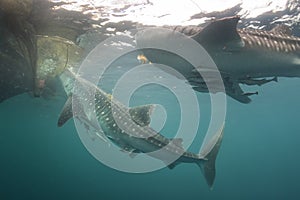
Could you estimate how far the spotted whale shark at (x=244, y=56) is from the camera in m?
5.04

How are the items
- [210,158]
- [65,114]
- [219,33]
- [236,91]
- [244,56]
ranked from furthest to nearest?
[210,158]
[65,114]
[236,91]
[244,56]
[219,33]

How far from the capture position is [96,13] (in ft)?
39.8

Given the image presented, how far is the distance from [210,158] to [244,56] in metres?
4.22

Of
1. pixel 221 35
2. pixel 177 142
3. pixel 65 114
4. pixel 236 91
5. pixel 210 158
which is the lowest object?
pixel 210 158

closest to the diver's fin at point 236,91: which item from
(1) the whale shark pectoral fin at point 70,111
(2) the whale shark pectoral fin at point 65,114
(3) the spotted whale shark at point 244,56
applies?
(3) the spotted whale shark at point 244,56

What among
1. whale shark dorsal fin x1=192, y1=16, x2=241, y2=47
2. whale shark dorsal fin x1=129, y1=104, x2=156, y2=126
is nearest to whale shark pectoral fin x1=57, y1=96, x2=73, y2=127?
whale shark dorsal fin x1=129, y1=104, x2=156, y2=126

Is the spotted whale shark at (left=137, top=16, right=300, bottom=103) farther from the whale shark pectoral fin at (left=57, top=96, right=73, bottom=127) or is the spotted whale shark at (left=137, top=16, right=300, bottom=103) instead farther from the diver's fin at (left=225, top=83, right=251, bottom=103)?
the whale shark pectoral fin at (left=57, top=96, right=73, bottom=127)

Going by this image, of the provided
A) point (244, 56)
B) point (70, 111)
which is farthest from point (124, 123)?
point (244, 56)

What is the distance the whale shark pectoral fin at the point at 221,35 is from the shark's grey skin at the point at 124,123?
2.39 m

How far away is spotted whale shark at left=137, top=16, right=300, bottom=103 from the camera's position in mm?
5043

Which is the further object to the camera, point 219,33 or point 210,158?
point 210,158

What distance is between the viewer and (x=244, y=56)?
5.26 meters

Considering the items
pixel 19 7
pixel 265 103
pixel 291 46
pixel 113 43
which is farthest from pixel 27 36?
pixel 265 103

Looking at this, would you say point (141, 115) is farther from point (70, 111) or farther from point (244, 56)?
point (244, 56)
